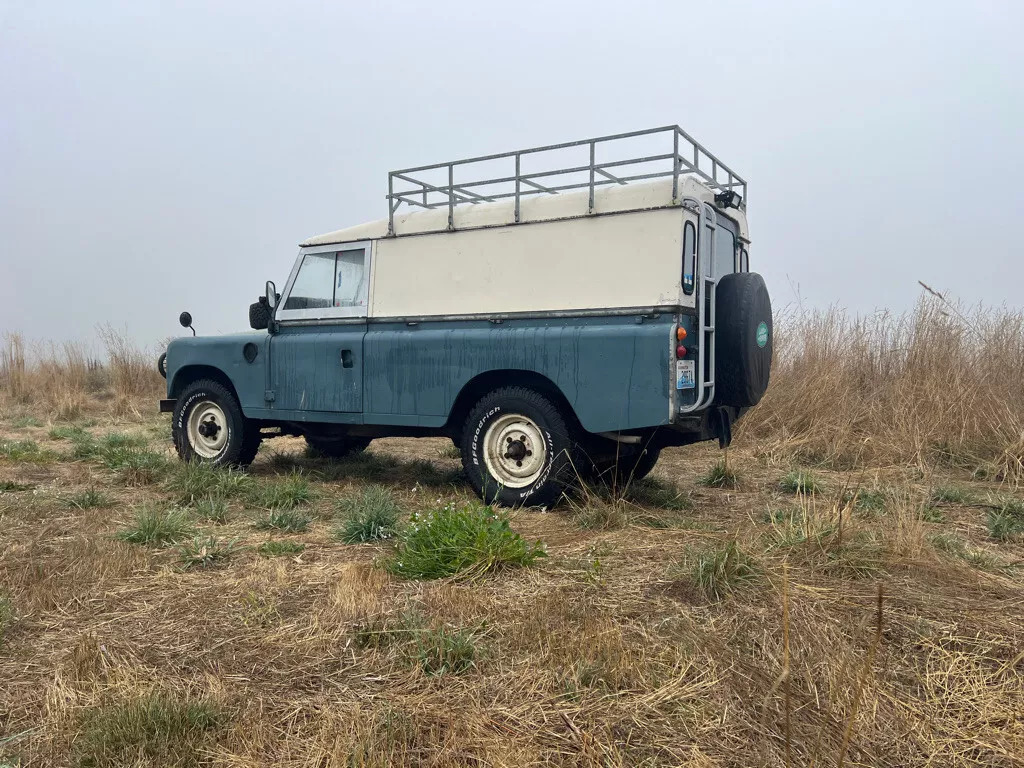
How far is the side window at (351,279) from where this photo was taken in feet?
21.8

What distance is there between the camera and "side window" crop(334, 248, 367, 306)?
663 cm

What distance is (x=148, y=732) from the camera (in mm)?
2320

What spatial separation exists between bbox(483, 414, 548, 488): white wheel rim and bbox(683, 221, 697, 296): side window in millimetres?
1451

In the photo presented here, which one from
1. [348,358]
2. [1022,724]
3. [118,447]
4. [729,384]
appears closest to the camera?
[1022,724]

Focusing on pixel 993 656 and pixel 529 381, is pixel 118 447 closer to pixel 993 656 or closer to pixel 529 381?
pixel 529 381

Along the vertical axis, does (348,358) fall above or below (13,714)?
above

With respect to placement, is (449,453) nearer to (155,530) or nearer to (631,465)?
(631,465)

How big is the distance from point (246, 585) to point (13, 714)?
1.24 m

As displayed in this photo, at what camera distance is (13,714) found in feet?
8.37

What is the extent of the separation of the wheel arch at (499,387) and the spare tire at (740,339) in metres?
1.13

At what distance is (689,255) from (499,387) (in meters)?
1.69

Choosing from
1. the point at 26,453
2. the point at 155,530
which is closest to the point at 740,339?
the point at 155,530

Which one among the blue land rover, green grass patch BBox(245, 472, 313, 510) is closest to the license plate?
the blue land rover

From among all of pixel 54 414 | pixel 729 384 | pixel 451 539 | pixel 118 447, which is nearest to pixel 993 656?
pixel 451 539
